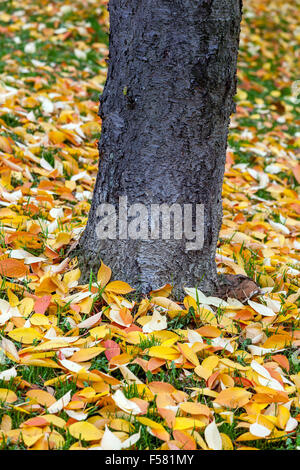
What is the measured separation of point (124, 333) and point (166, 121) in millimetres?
826

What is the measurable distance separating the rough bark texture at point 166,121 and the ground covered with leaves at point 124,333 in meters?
0.13

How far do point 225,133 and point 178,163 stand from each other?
0.80ft

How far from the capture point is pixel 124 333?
6.18 feet

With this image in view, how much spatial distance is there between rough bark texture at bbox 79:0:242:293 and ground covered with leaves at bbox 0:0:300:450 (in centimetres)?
13

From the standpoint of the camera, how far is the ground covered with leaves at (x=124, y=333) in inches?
60.6

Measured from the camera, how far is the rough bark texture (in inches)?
73.4

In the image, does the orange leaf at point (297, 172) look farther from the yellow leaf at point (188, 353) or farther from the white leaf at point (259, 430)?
the white leaf at point (259, 430)

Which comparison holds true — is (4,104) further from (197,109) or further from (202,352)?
(202,352)

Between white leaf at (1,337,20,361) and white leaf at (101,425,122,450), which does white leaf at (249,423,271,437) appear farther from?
white leaf at (1,337,20,361)

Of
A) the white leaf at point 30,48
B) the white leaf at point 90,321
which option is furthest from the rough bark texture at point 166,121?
the white leaf at point 30,48

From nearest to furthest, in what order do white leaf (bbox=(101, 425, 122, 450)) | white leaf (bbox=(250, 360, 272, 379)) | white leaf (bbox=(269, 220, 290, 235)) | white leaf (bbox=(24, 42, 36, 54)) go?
1. white leaf (bbox=(101, 425, 122, 450))
2. white leaf (bbox=(250, 360, 272, 379))
3. white leaf (bbox=(269, 220, 290, 235))
4. white leaf (bbox=(24, 42, 36, 54))

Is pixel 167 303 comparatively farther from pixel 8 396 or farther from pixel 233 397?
pixel 8 396

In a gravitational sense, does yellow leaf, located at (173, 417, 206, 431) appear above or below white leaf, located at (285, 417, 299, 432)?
above

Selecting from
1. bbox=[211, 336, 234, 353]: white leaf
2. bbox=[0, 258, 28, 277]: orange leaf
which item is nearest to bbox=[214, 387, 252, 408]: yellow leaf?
bbox=[211, 336, 234, 353]: white leaf
